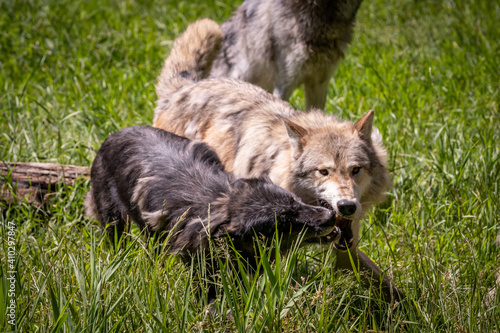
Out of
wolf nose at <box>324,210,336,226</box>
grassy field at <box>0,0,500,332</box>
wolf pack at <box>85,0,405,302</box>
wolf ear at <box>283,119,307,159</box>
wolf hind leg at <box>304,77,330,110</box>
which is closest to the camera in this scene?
grassy field at <box>0,0,500,332</box>

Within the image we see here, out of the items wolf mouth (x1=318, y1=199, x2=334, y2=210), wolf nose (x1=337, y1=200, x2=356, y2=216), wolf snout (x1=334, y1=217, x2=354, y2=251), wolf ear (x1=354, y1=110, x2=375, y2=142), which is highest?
wolf ear (x1=354, y1=110, x2=375, y2=142)

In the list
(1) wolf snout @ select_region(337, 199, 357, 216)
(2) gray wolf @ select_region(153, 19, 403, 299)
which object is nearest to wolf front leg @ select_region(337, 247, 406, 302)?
(2) gray wolf @ select_region(153, 19, 403, 299)

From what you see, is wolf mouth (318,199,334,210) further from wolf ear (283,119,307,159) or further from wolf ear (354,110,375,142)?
wolf ear (354,110,375,142)

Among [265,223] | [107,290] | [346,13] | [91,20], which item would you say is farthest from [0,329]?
[91,20]

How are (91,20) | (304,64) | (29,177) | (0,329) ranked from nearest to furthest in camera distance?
(0,329) < (29,177) < (304,64) < (91,20)

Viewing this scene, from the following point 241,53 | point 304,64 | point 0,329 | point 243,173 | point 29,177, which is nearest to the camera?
point 0,329

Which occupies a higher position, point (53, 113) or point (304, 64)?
point (304, 64)

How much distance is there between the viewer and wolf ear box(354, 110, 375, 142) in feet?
12.4

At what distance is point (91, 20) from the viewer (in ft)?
29.5

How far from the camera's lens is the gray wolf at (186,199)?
307cm

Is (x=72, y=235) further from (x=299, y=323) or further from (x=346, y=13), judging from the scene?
(x=346, y=13)

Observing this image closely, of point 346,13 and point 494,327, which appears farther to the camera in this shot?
point 346,13

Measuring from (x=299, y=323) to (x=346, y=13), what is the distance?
3.79 m

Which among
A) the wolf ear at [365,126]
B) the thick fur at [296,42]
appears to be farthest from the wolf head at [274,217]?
the thick fur at [296,42]
